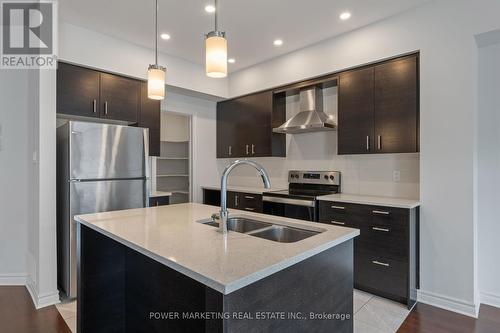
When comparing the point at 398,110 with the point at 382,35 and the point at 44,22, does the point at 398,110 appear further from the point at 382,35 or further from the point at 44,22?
the point at 44,22

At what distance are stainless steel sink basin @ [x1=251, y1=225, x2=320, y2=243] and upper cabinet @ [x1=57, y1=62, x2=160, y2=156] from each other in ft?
8.12

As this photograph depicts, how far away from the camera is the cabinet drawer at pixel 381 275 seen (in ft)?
Result: 8.36

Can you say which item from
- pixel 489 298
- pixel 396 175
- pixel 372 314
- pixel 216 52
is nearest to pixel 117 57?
pixel 216 52

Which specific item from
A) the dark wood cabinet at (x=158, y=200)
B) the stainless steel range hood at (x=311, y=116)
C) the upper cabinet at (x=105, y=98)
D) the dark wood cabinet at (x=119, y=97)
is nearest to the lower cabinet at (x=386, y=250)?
the stainless steel range hood at (x=311, y=116)

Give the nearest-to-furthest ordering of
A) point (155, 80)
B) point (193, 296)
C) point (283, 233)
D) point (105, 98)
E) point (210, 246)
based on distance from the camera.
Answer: point (210, 246) < point (193, 296) < point (283, 233) < point (155, 80) < point (105, 98)

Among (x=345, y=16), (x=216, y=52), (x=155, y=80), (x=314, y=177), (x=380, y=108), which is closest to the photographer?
(x=216, y=52)

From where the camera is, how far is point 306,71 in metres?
A: 3.62

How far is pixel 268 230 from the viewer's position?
179cm

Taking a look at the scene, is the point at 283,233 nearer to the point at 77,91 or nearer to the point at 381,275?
the point at 381,275

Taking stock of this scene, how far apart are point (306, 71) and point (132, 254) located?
9.52 feet

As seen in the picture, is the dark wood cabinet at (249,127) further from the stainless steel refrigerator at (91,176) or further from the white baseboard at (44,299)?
the white baseboard at (44,299)

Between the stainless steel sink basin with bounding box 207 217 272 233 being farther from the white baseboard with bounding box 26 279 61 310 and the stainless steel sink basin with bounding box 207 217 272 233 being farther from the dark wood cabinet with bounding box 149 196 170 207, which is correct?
the white baseboard with bounding box 26 279 61 310

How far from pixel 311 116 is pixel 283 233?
2156 millimetres

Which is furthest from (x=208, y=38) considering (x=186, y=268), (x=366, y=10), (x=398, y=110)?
(x=398, y=110)
